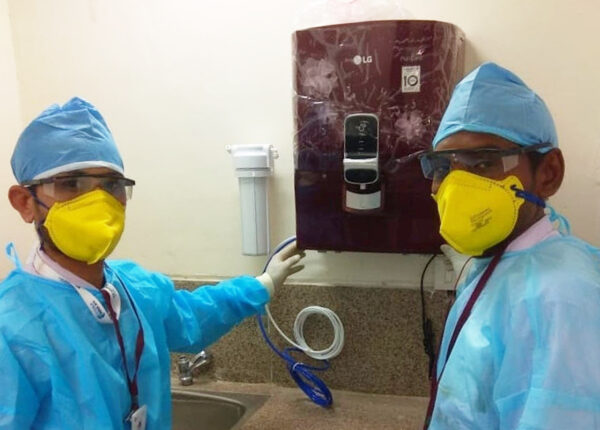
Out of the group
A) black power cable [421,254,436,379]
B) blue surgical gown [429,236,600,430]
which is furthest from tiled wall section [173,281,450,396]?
blue surgical gown [429,236,600,430]

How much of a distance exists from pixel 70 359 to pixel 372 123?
29.5 inches

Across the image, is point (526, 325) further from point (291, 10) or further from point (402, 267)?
point (291, 10)

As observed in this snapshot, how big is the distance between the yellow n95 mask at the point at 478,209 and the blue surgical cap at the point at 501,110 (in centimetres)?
7

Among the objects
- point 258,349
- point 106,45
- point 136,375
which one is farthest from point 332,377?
point 106,45

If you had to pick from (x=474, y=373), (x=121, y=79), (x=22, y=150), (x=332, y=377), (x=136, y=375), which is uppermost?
(x=121, y=79)

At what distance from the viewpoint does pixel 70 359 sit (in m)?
0.82

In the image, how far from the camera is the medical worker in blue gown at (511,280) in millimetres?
593

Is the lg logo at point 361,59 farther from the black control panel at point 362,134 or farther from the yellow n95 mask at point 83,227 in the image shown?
the yellow n95 mask at point 83,227

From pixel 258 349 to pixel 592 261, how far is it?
0.93 metres

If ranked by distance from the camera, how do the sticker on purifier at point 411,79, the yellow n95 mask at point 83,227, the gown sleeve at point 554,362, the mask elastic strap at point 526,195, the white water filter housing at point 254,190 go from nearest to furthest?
the gown sleeve at point 554,362
the mask elastic strap at point 526,195
the yellow n95 mask at point 83,227
the sticker on purifier at point 411,79
the white water filter housing at point 254,190

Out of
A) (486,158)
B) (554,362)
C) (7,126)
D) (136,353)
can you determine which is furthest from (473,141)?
(7,126)

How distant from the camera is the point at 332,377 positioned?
4.30 feet

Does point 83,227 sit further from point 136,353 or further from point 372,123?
point 372,123

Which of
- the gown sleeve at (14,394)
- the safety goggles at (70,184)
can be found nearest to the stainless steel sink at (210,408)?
the gown sleeve at (14,394)
